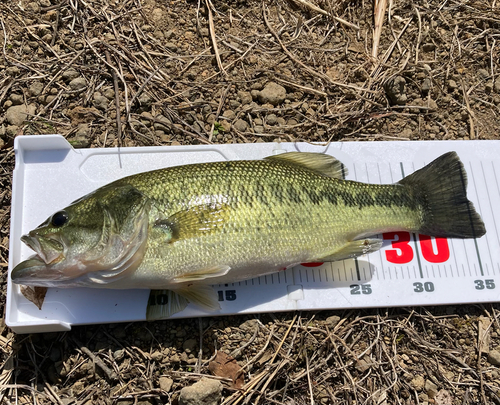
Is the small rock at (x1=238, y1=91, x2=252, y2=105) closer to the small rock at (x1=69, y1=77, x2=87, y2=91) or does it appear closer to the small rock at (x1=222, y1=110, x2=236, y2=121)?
the small rock at (x1=222, y1=110, x2=236, y2=121)

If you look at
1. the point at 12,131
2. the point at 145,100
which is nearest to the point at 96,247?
the point at 145,100

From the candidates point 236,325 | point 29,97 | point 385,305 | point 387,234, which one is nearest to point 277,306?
point 236,325

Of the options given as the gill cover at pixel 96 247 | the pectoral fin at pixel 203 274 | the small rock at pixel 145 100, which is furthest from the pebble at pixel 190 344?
the small rock at pixel 145 100

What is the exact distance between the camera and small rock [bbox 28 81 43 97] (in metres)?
3.57

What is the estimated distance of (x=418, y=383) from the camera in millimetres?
3158

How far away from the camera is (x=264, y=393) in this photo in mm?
3000

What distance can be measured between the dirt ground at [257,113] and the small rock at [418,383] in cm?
1

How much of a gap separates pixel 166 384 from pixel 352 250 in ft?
5.93

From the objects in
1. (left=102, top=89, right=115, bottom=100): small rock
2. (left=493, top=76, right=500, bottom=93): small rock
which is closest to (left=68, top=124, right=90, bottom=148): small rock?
(left=102, top=89, right=115, bottom=100): small rock

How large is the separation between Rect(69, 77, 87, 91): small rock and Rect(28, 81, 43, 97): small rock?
0.92ft

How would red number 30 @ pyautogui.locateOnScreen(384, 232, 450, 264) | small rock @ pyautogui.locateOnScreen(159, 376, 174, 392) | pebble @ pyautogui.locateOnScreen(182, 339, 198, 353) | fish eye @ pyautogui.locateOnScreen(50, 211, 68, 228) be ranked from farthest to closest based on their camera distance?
Answer: red number 30 @ pyautogui.locateOnScreen(384, 232, 450, 264) → pebble @ pyautogui.locateOnScreen(182, 339, 198, 353) → small rock @ pyautogui.locateOnScreen(159, 376, 174, 392) → fish eye @ pyautogui.locateOnScreen(50, 211, 68, 228)

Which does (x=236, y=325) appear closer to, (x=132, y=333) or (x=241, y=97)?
(x=132, y=333)

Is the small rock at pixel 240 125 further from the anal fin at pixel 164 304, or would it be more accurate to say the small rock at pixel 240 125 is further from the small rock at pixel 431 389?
the small rock at pixel 431 389

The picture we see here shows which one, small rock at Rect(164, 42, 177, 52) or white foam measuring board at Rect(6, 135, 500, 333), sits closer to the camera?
white foam measuring board at Rect(6, 135, 500, 333)
